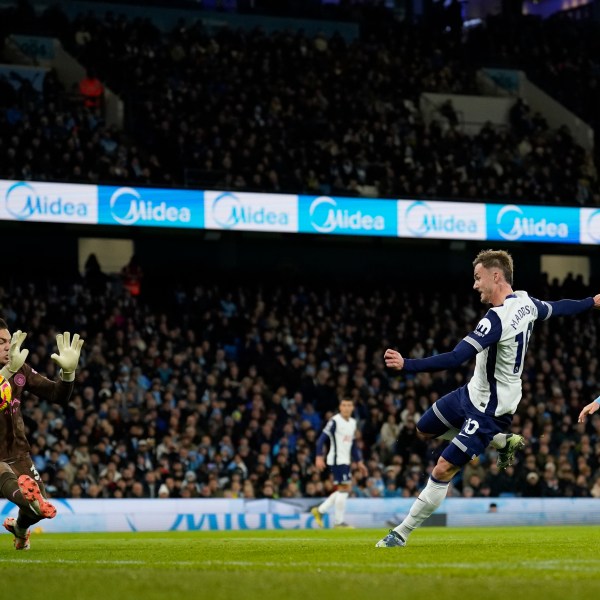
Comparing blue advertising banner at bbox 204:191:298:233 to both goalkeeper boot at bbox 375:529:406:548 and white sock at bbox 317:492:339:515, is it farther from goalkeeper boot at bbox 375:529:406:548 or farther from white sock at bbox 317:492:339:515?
goalkeeper boot at bbox 375:529:406:548

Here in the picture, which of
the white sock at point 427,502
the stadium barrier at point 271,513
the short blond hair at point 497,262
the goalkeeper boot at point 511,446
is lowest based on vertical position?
the stadium barrier at point 271,513

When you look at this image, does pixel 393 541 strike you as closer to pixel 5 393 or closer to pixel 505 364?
pixel 505 364

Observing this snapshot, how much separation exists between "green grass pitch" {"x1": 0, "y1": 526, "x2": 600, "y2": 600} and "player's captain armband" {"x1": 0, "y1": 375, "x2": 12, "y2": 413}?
1.22 m

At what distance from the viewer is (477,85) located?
37.5 meters

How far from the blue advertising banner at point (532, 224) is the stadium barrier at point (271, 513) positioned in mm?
7855

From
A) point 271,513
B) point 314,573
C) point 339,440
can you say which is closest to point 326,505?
point 339,440

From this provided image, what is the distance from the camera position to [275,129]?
102 feet

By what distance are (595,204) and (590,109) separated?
5931 millimetres

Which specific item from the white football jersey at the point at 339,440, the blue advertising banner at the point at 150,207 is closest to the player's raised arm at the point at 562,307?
the white football jersey at the point at 339,440

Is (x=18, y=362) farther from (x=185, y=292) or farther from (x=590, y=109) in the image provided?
(x=590, y=109)

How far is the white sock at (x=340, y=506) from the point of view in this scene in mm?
21203

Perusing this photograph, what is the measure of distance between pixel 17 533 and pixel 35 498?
998mm

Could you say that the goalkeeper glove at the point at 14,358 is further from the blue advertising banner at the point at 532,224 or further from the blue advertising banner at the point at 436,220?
the blue advertising banner at the point at 532,224

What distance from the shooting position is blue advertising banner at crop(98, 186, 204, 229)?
88.1ft
